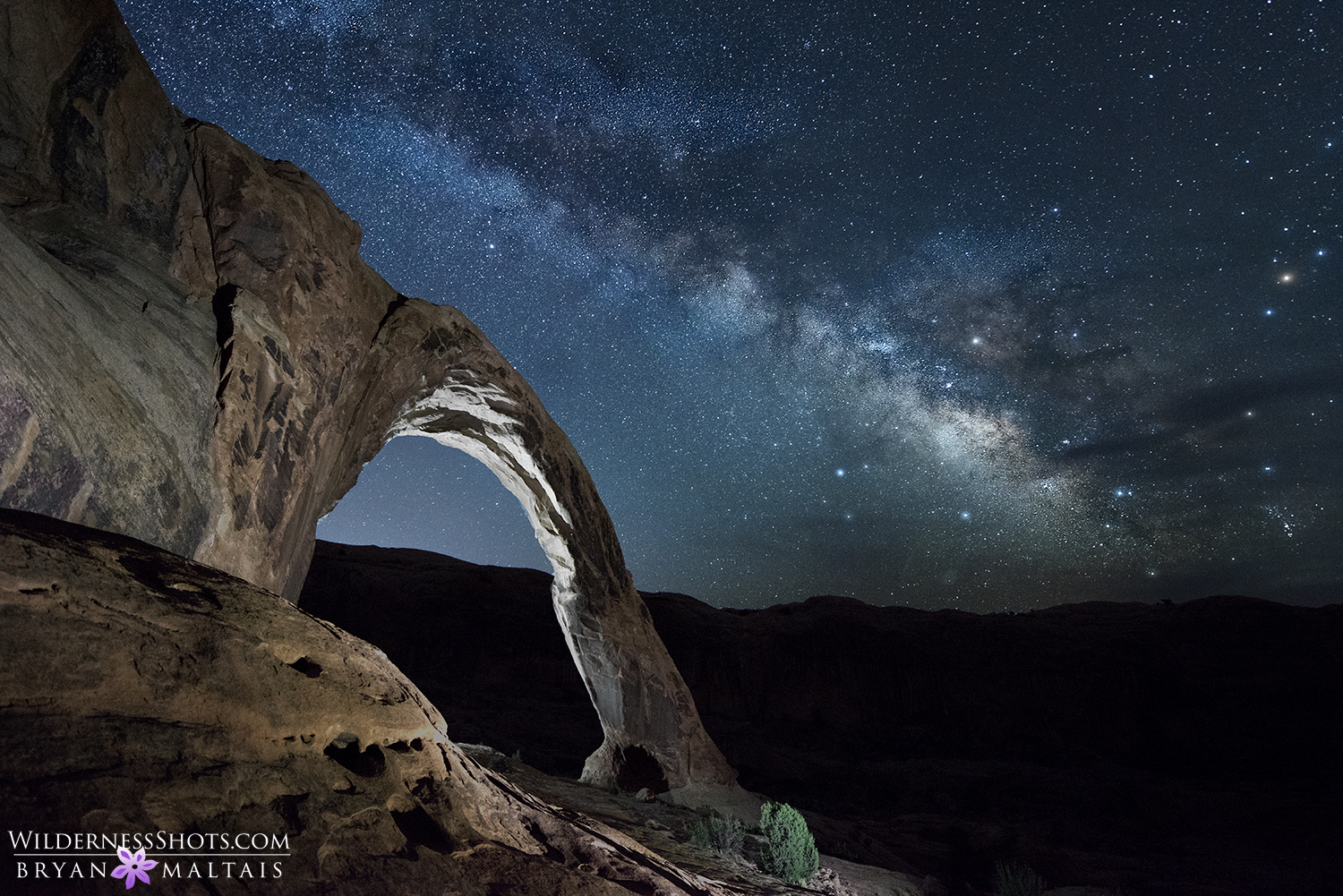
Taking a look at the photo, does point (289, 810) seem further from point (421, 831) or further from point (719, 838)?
point (719, 838)

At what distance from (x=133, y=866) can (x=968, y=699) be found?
110 feet

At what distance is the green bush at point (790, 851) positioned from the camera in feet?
20.9

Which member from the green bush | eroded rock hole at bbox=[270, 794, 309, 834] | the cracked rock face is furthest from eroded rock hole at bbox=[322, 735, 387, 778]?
the green bush

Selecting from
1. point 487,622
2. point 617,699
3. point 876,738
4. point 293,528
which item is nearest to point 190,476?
point 293,528

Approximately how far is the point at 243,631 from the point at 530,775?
8147 mm

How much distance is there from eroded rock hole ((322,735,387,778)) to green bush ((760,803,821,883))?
5.37 meters

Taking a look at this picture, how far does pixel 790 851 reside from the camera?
652 centimetres

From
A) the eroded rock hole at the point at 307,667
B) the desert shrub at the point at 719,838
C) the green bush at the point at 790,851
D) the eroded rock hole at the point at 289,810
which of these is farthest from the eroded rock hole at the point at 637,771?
the eroded rock hole at the point at 289,810

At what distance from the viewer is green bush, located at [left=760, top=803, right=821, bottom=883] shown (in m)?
6.37

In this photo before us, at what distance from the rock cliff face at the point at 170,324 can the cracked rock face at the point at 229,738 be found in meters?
1.13

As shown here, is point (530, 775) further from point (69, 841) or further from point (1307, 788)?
point (1307, 788)

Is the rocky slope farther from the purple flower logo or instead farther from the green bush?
the purple flower logo

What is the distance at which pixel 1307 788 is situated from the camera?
2112 cm

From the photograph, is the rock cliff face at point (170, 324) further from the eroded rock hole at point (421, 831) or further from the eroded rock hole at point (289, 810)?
the eroded rock hole at point (421, 831)
